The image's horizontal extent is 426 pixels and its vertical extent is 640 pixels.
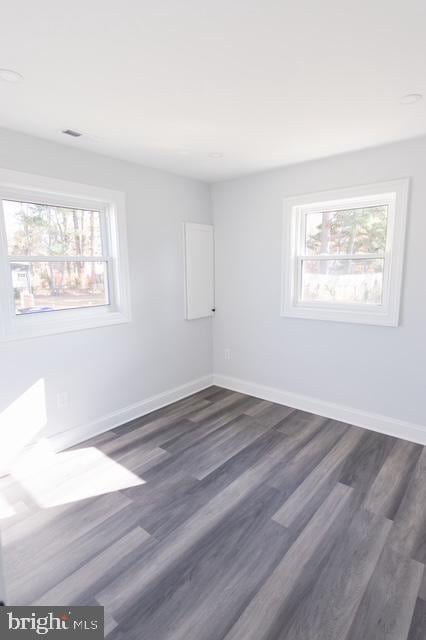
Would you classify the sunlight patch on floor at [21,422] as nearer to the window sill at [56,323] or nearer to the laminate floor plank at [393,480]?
the window sill at [56,323]

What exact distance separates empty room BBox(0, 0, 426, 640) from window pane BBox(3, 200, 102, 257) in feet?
0.05

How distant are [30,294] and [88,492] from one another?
1592 millimetres

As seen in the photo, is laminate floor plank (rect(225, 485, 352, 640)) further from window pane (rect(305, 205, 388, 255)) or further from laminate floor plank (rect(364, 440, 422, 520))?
window pane (rect(305, 205, 388, 255))

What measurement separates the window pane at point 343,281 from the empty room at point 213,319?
0.02 metres

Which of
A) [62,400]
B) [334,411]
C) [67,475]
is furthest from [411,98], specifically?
[67,475]

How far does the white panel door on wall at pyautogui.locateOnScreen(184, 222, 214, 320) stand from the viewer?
3877 millimetres

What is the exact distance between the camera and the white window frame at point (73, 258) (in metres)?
2.48

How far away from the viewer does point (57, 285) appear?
2.88 metres

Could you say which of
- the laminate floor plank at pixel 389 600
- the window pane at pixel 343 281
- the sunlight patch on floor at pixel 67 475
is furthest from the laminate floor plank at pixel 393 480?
the sunlight patch on floor at pixel 67 475

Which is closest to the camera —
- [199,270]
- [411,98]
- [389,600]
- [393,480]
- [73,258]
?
[389,600]

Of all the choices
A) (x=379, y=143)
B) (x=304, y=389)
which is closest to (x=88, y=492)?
(x=304, y=389)

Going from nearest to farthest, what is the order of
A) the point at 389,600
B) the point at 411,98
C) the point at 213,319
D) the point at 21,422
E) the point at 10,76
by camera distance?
the point at 389,600, the point at 10,76, the point at 411,98, the point at 21,422, the point at 213,319

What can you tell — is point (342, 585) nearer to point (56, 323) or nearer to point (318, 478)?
point (318, 478)

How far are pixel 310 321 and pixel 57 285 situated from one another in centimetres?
248
